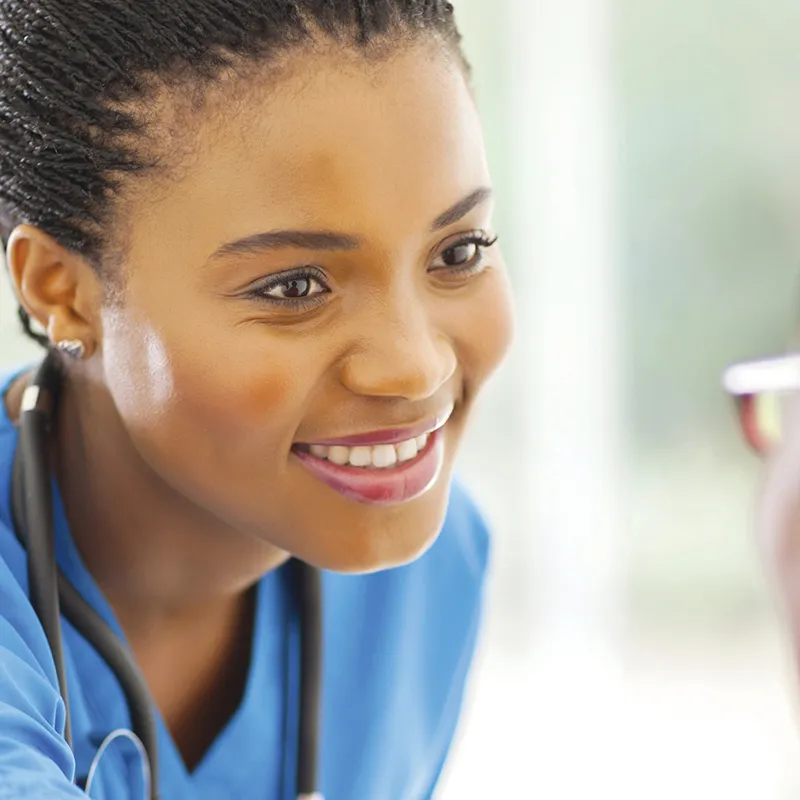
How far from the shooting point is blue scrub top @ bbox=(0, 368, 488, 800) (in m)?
0.94

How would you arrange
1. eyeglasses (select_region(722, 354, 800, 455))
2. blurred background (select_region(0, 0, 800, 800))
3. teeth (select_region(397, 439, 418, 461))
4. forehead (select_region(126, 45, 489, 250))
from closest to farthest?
eyeglasses (select_region(722, 354, 800, 455)) < forehead (select_region(126, 45, 489, 250)) < teeth (select_region(397, 439, 418, 461)) < blurred background (select_region(0, 0, 800, 800))

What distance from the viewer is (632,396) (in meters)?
2.90

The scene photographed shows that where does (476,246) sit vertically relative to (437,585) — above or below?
above

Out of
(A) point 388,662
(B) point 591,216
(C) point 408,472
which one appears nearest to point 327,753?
(A) point 388,662

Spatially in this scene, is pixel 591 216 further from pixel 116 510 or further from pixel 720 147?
pixel 116 510

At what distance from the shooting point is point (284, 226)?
88 cm

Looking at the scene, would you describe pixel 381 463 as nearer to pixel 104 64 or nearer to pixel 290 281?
pixel 290 281

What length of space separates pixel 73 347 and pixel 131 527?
0.53 feet

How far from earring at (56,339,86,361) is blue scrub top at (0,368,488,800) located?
0.11m

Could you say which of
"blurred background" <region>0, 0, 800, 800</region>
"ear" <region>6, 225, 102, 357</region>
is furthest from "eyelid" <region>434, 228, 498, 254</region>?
"blurred background" <region>0, 0, 800, 800</region>

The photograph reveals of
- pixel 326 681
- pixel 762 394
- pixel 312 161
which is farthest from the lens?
pixel 326 681

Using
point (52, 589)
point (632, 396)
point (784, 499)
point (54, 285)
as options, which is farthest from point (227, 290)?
point (632, 396)

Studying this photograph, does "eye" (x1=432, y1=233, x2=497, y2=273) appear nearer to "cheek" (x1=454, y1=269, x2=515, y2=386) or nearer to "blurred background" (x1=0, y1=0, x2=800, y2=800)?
"cheek" (x1=454, y1=269, x2=515, y2=386)

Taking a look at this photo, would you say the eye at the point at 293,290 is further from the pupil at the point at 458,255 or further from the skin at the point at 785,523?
the skin at the point at 785,523
